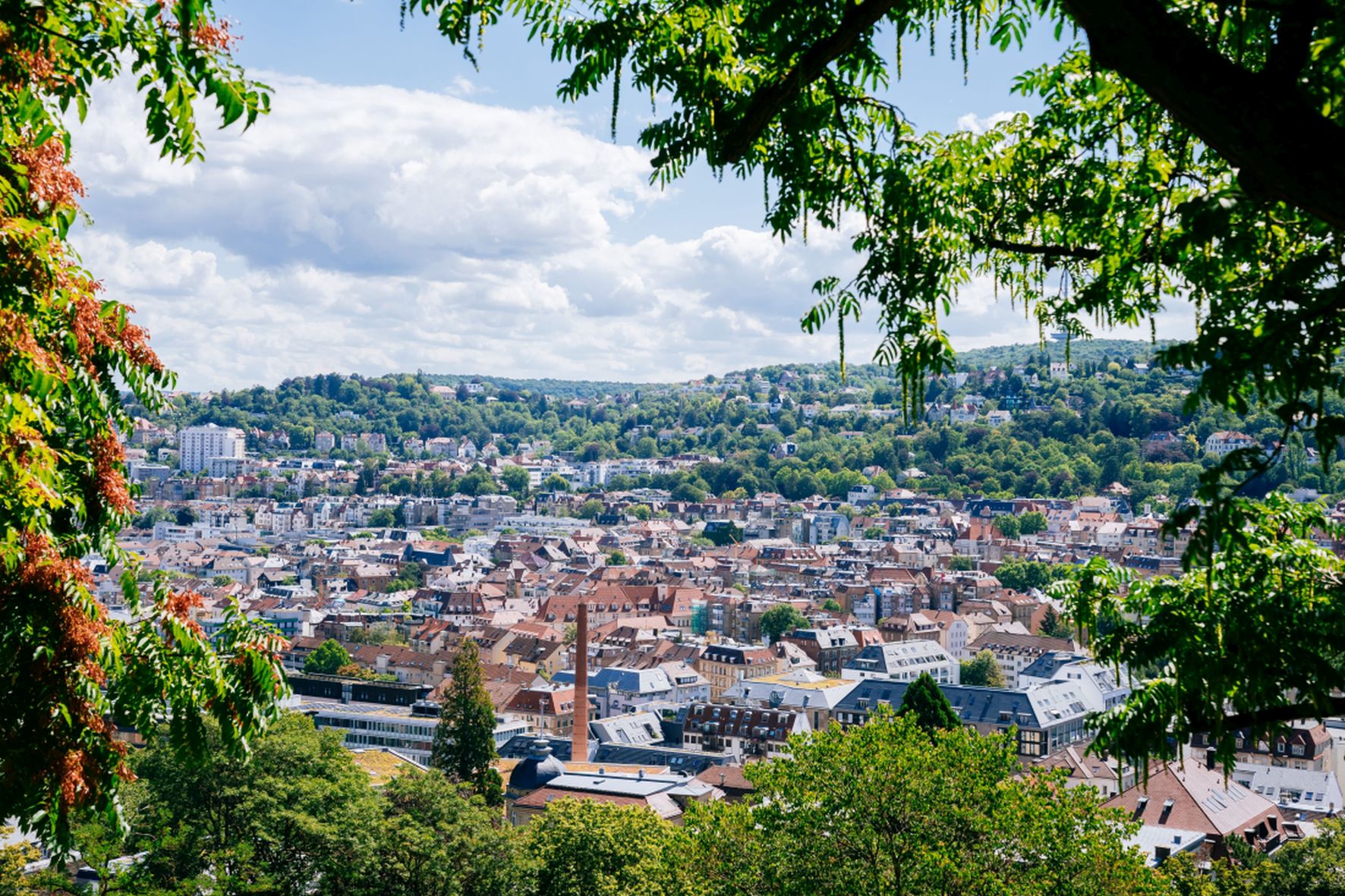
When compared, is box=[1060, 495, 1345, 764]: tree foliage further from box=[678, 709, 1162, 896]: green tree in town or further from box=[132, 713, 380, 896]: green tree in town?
box=[132, 713, 380, 896]: green tree in town

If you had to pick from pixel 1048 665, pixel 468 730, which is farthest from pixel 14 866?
pixel 1048 665

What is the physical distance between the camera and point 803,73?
3.01 m

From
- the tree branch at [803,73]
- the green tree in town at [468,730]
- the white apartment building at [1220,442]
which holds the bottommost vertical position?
the green tree in town at [468,730]

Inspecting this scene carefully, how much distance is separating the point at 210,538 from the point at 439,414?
2996 inches

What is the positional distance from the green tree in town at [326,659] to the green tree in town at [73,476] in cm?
5663

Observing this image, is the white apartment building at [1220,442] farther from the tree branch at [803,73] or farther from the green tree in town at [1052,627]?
the tree branch at [803,73]

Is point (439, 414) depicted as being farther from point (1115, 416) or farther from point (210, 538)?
point (1115, 416)

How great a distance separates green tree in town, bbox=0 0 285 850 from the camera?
3.68 metres

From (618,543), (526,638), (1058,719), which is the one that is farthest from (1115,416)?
(1058,719)

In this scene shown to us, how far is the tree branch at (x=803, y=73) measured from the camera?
2779 mm

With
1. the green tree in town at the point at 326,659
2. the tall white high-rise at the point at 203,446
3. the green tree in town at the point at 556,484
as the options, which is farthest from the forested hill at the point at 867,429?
the green tree in town at the point at 326,659

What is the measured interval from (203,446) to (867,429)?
76.6 m

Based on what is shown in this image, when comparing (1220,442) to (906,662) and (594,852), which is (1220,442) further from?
(594,852)

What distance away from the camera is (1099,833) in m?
12.9
